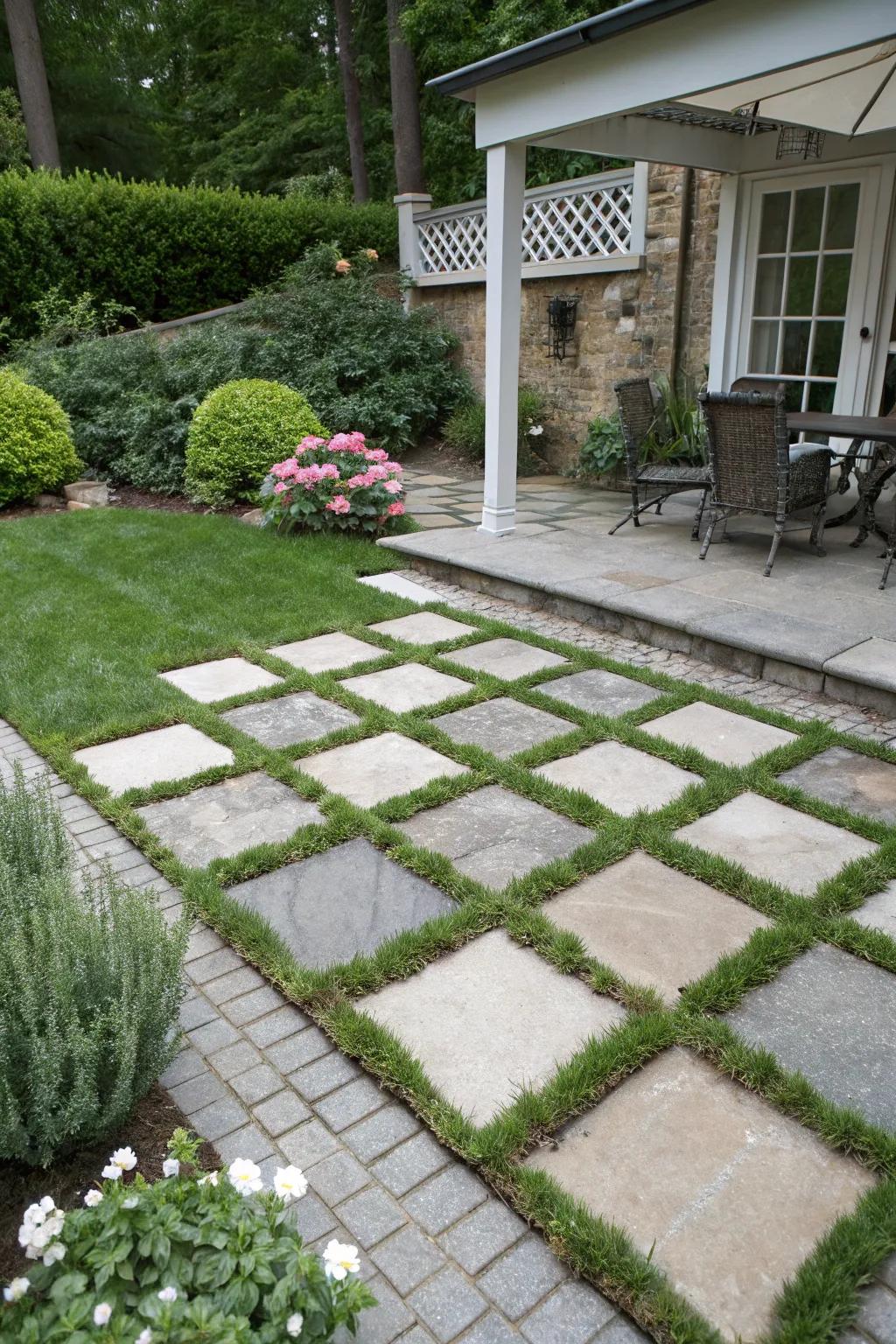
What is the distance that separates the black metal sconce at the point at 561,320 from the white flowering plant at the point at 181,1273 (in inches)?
296

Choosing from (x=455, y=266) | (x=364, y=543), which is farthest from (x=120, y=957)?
(x=455, y=266)

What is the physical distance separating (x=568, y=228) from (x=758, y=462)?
4.10 metres

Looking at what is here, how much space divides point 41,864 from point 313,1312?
1155mm

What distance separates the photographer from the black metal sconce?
7805 mm

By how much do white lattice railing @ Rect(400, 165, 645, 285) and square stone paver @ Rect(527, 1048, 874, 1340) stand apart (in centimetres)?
637

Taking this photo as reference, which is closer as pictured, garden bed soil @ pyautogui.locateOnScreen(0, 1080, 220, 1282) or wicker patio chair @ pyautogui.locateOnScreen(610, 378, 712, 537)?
garden bed soil @ pyautogui.locateOnScreen(0, 1080, 220, 1282)

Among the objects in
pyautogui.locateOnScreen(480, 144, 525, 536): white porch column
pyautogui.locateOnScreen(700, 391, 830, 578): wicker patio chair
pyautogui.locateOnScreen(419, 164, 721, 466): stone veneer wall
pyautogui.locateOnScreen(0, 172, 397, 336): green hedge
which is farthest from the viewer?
pyautogui.locateOnScreen(0, 172, 397, 336): green hedge

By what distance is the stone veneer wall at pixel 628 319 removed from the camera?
704 cm

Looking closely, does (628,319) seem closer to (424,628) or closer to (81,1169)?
(424,628)

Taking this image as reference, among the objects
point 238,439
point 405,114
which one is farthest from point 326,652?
point 405,114

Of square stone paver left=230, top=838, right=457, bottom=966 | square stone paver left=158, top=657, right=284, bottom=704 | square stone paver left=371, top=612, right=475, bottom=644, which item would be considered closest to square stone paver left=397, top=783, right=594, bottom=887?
square stone paver left=230, top=838, right=457, bottom=966

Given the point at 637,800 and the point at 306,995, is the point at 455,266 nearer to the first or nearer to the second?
the point at 637,800

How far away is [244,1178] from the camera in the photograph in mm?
1377

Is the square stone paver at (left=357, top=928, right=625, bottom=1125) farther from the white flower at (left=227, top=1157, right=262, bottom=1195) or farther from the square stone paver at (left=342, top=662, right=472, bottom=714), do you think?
the square stone paver at (left=342, top=662, right=472, bottom=714)
